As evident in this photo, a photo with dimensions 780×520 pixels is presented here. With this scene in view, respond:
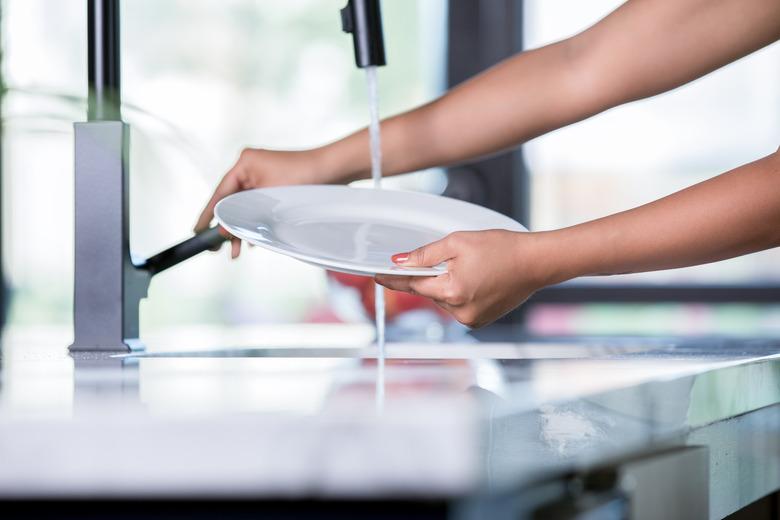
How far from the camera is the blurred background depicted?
2.26 metres

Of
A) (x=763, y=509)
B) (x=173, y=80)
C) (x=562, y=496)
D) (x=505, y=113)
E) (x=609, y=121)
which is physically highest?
(x=173, y=80)

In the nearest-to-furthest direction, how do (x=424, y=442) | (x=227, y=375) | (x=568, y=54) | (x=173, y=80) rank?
1. (x=424, y=442)
2. (x=227, y=375)
3. (x=568, y=54)
4. (x=173, y=80)

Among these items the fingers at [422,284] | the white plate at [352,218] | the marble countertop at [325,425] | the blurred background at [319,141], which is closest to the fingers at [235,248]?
the white plate at [352,218]

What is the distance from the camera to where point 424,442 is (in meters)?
0.27

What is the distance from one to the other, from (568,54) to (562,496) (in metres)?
0.79

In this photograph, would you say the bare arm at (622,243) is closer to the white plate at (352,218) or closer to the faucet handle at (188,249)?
the white plate at (352,218)

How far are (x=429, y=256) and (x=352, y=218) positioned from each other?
17 centimetres

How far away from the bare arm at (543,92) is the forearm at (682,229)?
31 cm

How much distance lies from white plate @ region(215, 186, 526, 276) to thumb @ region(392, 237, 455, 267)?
0.03m

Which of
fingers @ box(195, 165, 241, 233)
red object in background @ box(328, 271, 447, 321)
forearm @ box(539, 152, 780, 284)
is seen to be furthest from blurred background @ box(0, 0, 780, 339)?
forearm @ box(539, 152, 780, 284)

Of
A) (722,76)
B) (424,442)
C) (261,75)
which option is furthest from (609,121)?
(424,442)

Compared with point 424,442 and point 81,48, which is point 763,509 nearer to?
point 424,442

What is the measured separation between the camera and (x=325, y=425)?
29 cm

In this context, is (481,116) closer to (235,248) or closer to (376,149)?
(376,149)
